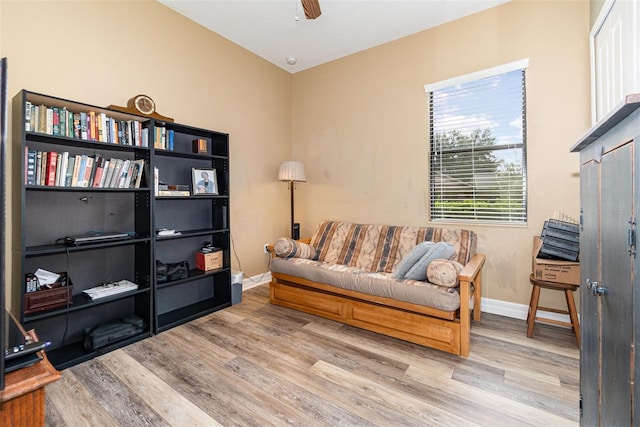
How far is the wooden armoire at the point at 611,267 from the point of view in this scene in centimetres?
66

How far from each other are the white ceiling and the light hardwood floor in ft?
10.3

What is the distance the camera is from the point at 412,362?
2.09 metres

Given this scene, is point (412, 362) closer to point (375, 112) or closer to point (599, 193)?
point (599, 193)

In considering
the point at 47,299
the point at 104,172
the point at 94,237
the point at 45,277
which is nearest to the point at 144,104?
the point at 104,172

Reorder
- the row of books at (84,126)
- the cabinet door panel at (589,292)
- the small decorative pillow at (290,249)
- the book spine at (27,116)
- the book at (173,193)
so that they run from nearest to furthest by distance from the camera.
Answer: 1. the cabinet door panel at (589,292)
2. the book spine at (27,116)
3. the row of books at (84,126)
4. the book at (173,193)
5. the small decorative pillow at (290,249)

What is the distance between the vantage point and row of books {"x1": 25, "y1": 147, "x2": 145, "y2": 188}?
6.46 feet

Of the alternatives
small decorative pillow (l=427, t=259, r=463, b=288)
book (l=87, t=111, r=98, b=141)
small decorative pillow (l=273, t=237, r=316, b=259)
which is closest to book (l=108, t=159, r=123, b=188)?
book (l=87, t=111, r=98, b=141)

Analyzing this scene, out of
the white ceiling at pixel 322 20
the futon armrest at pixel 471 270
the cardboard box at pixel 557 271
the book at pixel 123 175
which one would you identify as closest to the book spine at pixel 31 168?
the book at pixel 123 175

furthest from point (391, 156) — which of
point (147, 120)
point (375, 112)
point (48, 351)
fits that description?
point (48, 351)

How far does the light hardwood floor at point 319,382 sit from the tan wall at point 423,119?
1.07 metres

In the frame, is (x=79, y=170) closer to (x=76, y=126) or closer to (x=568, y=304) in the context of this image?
(x=76, y=126)

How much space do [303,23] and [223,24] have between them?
2.94ft

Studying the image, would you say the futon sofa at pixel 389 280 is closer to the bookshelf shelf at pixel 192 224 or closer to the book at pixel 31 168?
the bookshelf shelf at pixel 192 224

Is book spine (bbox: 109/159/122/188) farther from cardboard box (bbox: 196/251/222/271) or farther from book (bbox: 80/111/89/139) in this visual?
cardboard box (bbox: 196/251/222/271)
